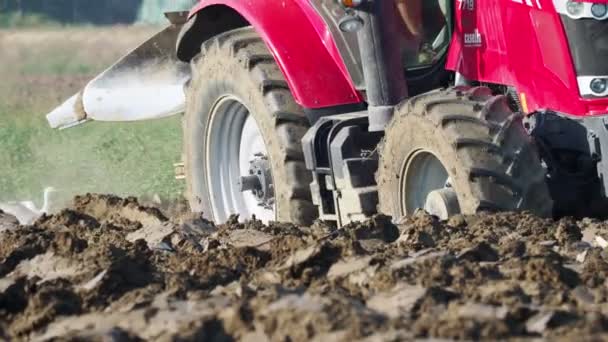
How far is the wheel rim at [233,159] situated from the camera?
737 centimetres

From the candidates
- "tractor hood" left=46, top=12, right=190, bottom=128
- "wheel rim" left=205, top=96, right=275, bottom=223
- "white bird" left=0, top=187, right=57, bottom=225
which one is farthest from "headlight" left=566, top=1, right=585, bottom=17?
"white bird" left=0, top=187, right=57, bottom=225

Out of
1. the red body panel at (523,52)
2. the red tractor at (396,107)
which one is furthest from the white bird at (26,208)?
the red body panel at (523,52)

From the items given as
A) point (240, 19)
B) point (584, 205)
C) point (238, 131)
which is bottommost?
point (584, 205)

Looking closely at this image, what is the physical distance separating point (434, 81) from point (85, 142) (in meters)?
7.43

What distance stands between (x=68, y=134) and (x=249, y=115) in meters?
6.66

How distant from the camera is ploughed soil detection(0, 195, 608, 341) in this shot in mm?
3555

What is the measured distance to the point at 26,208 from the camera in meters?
9.98

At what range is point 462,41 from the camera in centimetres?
618

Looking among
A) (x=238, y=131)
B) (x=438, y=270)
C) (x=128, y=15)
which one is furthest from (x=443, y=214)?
(x=128, y=15)

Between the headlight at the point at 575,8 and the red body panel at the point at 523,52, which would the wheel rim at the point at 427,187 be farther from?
the headlight at the point at 575,8

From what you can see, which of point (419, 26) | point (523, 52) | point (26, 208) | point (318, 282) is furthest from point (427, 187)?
point (26, 208)

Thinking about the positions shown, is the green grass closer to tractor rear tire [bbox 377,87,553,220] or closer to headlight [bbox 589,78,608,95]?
tractor rear tire [bbox 377,87,553,220]

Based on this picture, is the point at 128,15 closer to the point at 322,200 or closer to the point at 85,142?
the point at 85,142

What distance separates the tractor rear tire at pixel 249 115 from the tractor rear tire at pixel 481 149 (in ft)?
3.26
